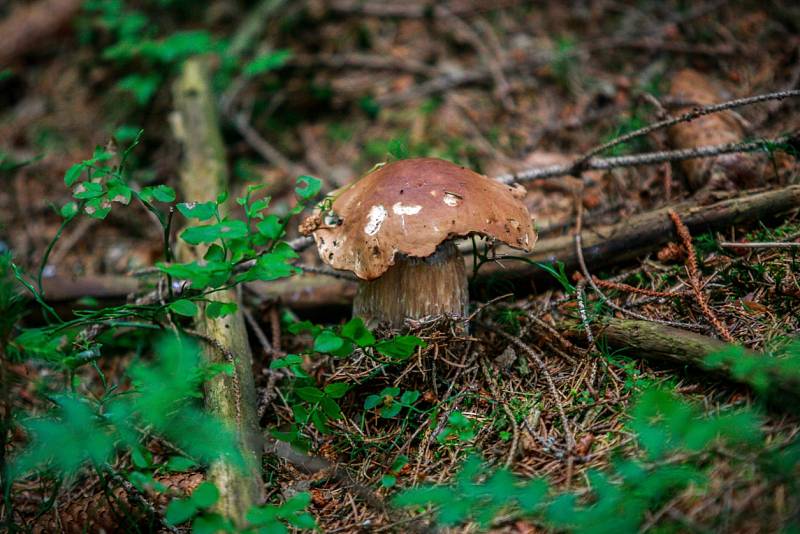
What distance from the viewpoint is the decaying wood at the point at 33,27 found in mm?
5531

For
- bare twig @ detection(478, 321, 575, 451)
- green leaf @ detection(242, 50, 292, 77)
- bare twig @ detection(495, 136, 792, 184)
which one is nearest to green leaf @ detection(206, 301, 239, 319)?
bare twig @ detection(478, 321, 575, 451)

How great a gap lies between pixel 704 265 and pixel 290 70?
3.84 m

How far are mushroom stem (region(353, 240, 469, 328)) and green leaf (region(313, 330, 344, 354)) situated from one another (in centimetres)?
44

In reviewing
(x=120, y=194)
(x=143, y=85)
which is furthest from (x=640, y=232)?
(x=143, y=85)

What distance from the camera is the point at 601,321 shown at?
7.97 feet

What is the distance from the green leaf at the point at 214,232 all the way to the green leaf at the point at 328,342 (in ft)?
1.57

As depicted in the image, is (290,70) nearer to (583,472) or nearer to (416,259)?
(416,259)

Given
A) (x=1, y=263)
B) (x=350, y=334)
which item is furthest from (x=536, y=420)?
(x=1, y=263)

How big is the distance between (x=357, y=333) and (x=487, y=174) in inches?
80.4

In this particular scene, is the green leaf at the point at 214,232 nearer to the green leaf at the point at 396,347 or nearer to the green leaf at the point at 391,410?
the green leaf at the point at 396,347

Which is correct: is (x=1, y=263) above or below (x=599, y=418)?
above

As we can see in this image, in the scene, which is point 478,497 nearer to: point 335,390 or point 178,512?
point 335,390

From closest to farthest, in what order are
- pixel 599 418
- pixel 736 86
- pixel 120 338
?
pixel 599 418 < pixel 120 338 < pixel 736 86

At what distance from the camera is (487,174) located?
152 inches
